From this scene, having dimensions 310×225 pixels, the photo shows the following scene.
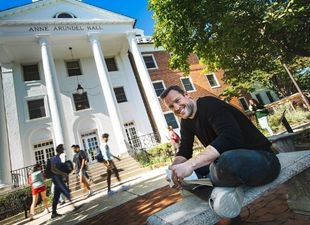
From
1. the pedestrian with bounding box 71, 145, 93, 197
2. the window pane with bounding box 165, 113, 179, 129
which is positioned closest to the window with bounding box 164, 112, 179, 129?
the window pane with bounding box 165, 113, 179, 129

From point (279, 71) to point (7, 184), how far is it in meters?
23.1

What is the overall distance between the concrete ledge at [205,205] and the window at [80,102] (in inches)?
750

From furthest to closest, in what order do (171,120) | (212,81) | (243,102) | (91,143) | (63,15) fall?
1. (243,102)
2. (212,81)
3. (171,120)
4. (63,15)
5. (91,143)

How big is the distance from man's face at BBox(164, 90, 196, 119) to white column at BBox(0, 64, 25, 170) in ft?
57.4

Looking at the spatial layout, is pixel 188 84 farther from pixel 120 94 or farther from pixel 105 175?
pixel 105 175

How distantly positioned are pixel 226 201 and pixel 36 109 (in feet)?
65.0

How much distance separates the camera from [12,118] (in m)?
17.5

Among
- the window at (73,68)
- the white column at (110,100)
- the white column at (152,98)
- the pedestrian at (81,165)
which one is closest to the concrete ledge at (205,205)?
the pedestrian at (81,165)

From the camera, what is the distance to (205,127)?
6.89 feet

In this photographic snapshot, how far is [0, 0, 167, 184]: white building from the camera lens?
16.8m

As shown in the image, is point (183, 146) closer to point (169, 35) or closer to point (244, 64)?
point (169, 35)

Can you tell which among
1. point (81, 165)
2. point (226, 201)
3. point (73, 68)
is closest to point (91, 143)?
point (73, 68)

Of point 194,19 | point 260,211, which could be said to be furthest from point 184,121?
point 194,19

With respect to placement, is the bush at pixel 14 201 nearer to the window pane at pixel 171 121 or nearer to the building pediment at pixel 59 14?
the building pediment at pixel 59 14
